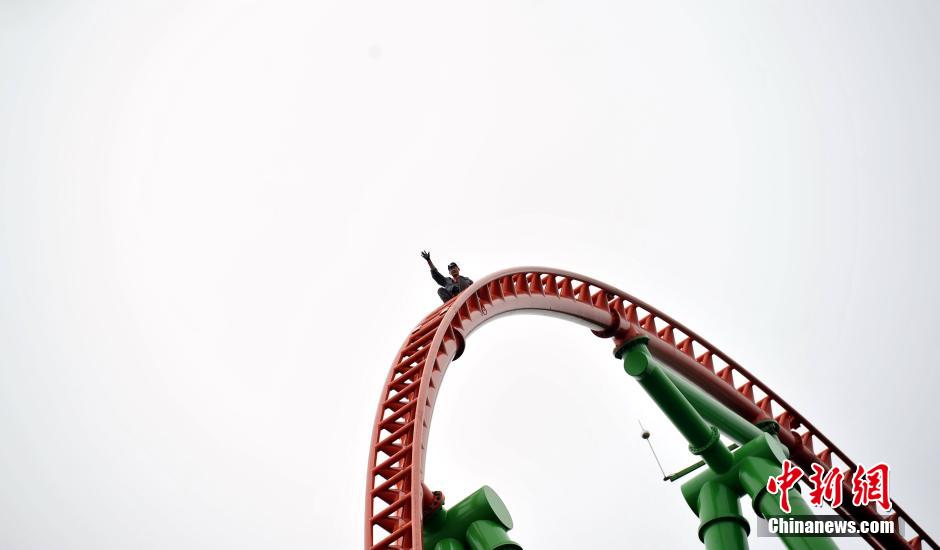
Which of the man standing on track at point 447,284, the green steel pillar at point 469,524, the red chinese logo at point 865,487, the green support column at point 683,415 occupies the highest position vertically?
the man standing on track at point 447,284

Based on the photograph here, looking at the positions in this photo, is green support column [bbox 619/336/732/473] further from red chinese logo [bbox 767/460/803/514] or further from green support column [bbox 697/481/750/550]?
red chinese logo [bbox 767/460/803/514]

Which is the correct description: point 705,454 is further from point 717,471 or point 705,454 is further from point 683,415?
point 683,415

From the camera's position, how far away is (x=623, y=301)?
10672mm

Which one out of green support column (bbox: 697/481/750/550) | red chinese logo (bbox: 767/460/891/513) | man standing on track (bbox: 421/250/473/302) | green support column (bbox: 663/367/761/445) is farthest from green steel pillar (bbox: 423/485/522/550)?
red chinese logo (bbox: 767/460/891/513)

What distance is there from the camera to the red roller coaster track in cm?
622

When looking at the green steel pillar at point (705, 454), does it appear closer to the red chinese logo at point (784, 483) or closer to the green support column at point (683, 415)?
the green support column at point (683, 415)

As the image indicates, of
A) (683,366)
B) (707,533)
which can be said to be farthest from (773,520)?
(683,366)

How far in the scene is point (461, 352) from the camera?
8164 mm

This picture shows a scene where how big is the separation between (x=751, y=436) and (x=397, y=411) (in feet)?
17.7

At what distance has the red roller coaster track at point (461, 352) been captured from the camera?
6.22 metres

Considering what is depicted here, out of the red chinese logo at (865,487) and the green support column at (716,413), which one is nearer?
the green support column at (716,413)

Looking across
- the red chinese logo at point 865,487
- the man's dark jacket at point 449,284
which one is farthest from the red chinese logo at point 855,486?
the man's dark jacket at point 449,284

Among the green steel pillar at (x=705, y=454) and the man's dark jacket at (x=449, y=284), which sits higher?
the man's dark jacket at (x=449, y=284)

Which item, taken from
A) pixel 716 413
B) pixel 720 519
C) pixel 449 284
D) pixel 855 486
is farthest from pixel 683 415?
pixel 855 486
